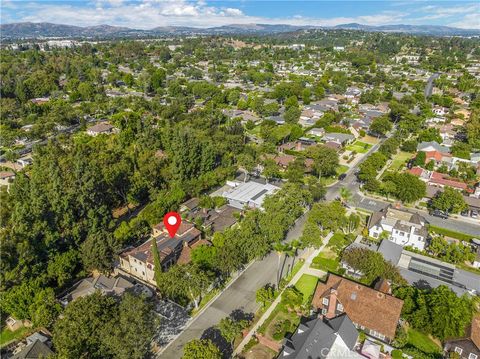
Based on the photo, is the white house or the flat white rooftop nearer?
the white house

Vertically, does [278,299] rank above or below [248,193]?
below

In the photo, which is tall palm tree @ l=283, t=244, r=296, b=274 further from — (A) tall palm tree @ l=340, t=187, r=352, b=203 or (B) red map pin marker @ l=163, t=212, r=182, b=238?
(A) tall palm tree @ l=340, t=187, r=352, b=203

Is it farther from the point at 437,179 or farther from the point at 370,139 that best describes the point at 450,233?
the point at 370,139

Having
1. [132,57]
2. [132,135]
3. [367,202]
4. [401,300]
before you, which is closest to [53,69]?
[132,57]

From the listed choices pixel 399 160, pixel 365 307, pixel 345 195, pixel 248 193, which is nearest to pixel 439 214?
pixel 345 195

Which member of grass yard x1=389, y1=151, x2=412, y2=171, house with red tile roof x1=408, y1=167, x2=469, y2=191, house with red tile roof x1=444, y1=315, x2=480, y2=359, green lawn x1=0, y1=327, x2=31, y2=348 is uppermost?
house with red tile roof x1=444, y1=315, x2=480, y2=359

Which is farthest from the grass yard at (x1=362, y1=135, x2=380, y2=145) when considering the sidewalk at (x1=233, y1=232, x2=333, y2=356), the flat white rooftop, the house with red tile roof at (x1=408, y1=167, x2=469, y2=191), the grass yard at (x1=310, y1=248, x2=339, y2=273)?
the grass yard at (x1=310, y1=248, x2=339, y2=273)
